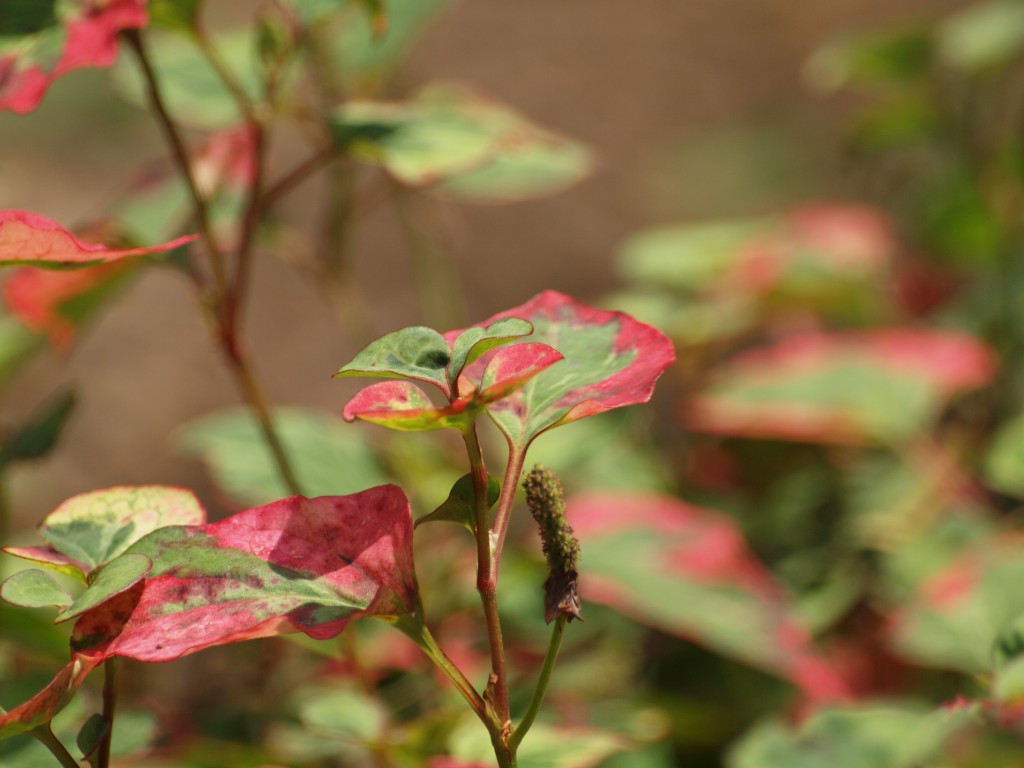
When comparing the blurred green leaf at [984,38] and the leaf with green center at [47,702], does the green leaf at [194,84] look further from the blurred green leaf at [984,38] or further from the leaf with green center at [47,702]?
the blurred green leaf at [984,38]

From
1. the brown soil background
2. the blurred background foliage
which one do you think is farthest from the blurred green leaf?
the brown soil background

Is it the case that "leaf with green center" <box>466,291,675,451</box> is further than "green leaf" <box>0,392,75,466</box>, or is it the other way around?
"green leaf" <box>0,392,75,466</box>

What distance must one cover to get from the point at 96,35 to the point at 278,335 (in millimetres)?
1504

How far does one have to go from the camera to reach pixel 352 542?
36cm

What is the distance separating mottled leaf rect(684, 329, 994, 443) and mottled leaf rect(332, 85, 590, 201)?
0.32 meters

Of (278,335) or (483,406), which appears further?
(278,335)

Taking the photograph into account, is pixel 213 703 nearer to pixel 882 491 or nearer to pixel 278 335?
pixel 882 491

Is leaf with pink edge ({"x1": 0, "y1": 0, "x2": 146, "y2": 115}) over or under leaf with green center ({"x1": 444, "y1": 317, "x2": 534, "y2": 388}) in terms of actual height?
over

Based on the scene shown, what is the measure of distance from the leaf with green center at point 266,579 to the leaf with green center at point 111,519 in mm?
32

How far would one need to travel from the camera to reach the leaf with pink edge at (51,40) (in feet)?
1.44

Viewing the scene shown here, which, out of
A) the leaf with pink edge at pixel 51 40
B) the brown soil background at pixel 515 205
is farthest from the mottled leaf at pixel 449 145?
the brown soil background at pixel 515 205

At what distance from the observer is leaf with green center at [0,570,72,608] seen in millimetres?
330

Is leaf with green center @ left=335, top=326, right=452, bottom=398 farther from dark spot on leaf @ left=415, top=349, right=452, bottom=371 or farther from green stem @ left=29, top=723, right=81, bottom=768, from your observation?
green stem @ left=29, top=723, right=81, bottom=768

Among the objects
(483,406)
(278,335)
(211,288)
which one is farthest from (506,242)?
(483,406)
